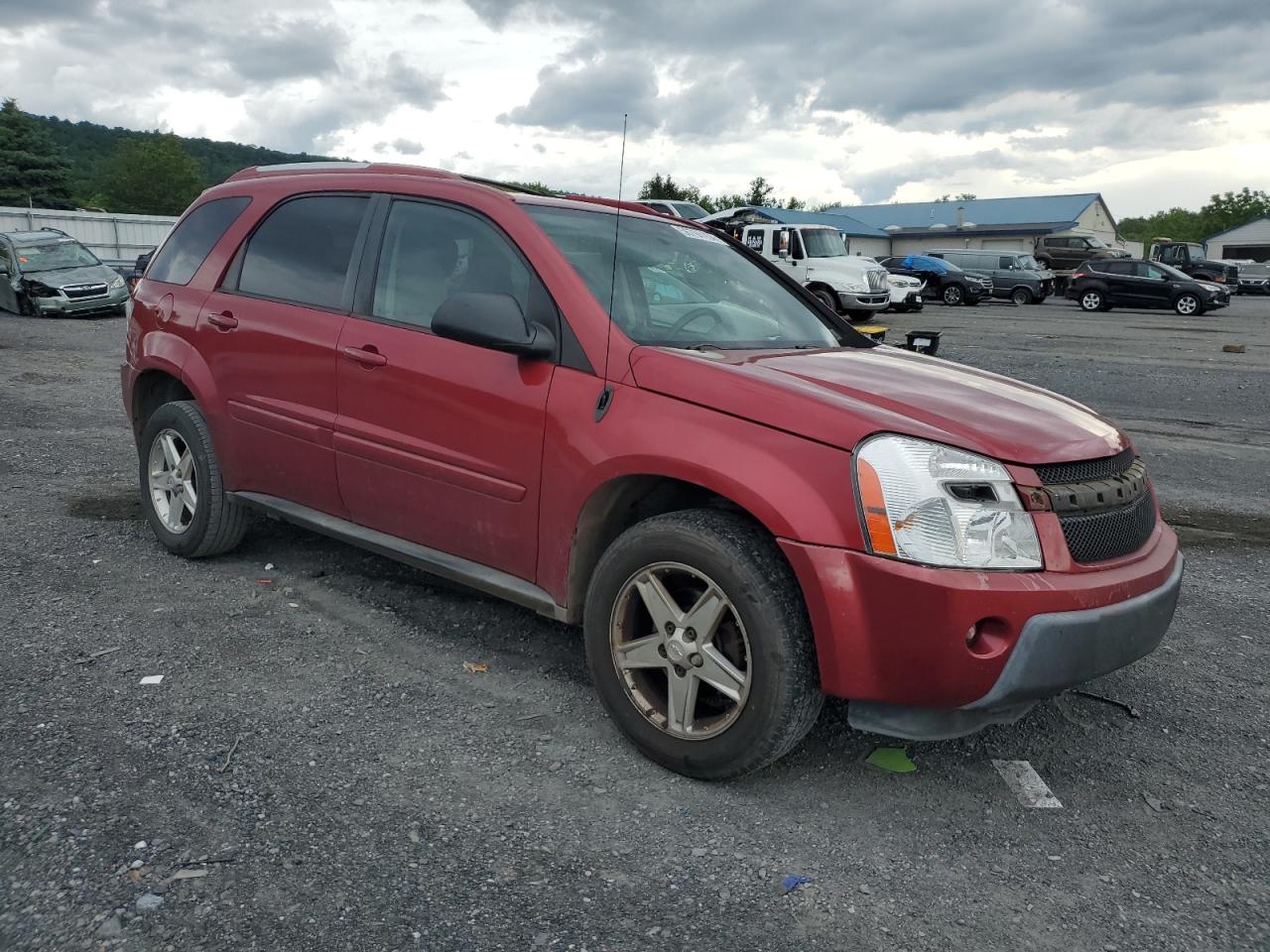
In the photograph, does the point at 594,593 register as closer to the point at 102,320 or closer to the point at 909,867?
the point at 909,867

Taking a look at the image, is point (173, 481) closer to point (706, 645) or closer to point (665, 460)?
point (665, 460)

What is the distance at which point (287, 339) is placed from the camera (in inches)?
172

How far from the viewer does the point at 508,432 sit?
3.57m

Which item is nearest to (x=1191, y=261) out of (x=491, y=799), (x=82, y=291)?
(x=82, y=291)

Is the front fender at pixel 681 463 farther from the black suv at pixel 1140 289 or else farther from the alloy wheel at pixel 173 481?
the black suv at pixel 1140 289

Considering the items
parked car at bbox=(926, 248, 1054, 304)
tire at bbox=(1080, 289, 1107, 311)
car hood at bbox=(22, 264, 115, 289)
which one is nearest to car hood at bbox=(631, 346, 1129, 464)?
car hood at bbox=(22, 264, 115, 289)

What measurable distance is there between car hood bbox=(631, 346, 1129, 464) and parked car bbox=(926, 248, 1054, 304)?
30.7 m

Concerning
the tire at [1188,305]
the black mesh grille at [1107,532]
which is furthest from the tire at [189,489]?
the tire at [1188,305]

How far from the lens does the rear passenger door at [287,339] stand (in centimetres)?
425

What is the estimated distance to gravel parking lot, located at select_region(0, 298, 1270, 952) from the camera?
99.5 inches

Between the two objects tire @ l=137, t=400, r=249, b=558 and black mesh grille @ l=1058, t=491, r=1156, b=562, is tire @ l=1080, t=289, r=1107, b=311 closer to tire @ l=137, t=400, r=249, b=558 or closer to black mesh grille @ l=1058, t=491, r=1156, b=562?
Result: black mesh grille @ l=1058, t=491, r=1156, b=562

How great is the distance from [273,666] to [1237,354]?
1744cm

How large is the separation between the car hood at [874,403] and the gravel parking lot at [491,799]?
1.09 metres

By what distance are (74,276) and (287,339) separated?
1885cm
